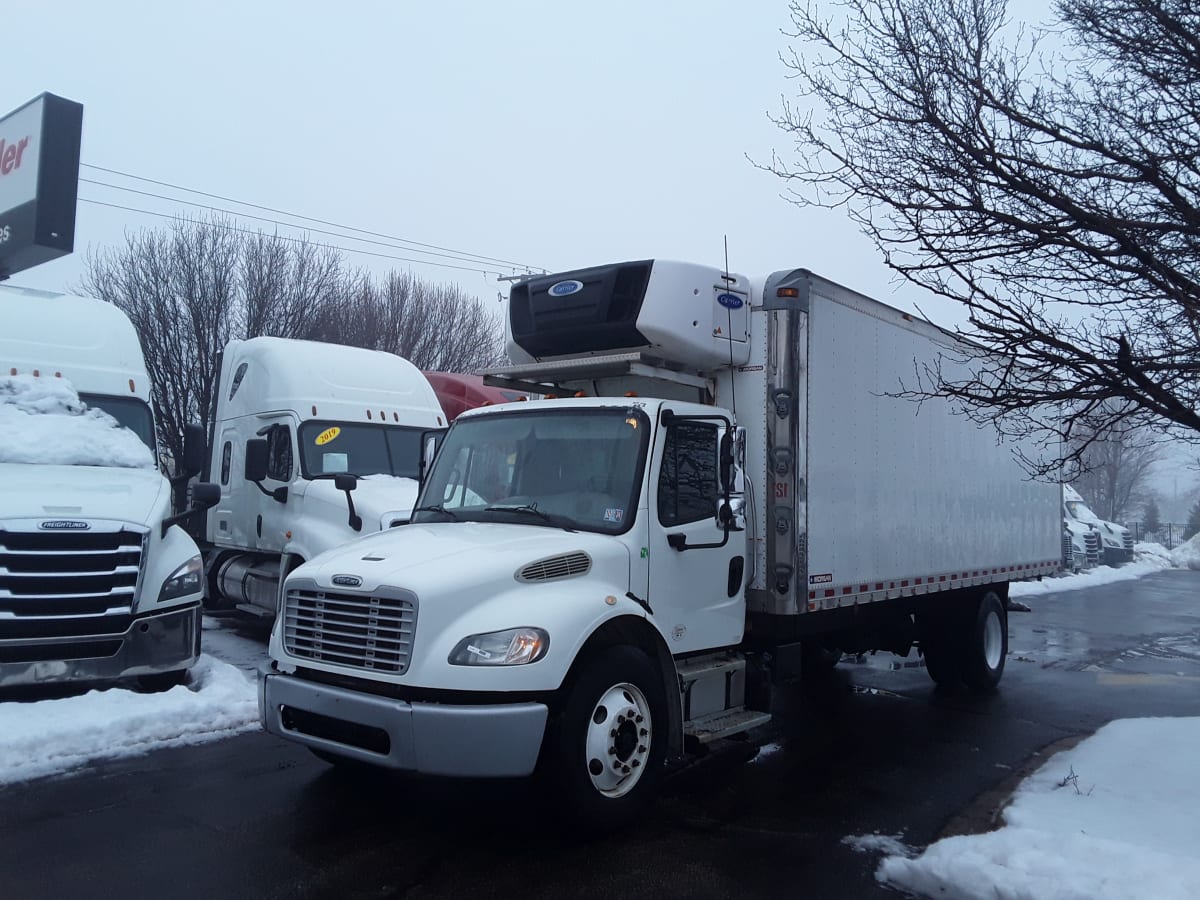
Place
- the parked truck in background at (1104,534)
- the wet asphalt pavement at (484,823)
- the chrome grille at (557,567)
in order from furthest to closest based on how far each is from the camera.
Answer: the parked truck in background at (1104,534) < the chrome grille at (557,567) < the wet asphalt pavement at (484,823)

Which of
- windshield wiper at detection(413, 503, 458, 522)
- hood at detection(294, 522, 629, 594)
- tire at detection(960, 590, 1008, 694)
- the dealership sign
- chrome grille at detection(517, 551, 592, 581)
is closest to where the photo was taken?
hood at detection(294, 522, 629, 594)

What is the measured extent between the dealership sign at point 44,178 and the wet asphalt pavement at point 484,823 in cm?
1394

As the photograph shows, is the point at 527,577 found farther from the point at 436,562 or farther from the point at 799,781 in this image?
the point at 799,781

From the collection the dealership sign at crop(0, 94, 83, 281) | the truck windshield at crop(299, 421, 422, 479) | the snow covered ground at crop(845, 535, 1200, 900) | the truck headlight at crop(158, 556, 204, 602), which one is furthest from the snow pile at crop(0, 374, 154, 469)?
the dealership sign at crop(0, 94, 83, 281)

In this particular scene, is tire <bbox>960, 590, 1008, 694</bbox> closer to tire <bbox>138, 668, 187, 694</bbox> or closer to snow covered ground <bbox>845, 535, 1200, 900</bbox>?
snow covered ground <bbox>845, 535, 1200, 900</bbox>

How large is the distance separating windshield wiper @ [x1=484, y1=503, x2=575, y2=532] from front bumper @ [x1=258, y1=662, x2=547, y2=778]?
4.34ft

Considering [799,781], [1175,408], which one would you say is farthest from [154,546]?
[1175,408]

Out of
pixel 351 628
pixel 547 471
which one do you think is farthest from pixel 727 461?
pixel 351 628

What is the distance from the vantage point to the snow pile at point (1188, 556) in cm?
3678

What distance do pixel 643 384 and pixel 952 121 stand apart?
2.71 meters

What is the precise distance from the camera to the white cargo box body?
23.0 feet

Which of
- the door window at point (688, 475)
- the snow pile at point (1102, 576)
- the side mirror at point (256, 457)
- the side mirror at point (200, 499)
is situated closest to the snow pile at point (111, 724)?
Answer: the side mirror at point (200, 499)

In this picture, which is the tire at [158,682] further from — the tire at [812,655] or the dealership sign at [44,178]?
the dealership sign at [44,178]

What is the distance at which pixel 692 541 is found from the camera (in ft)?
21.0
